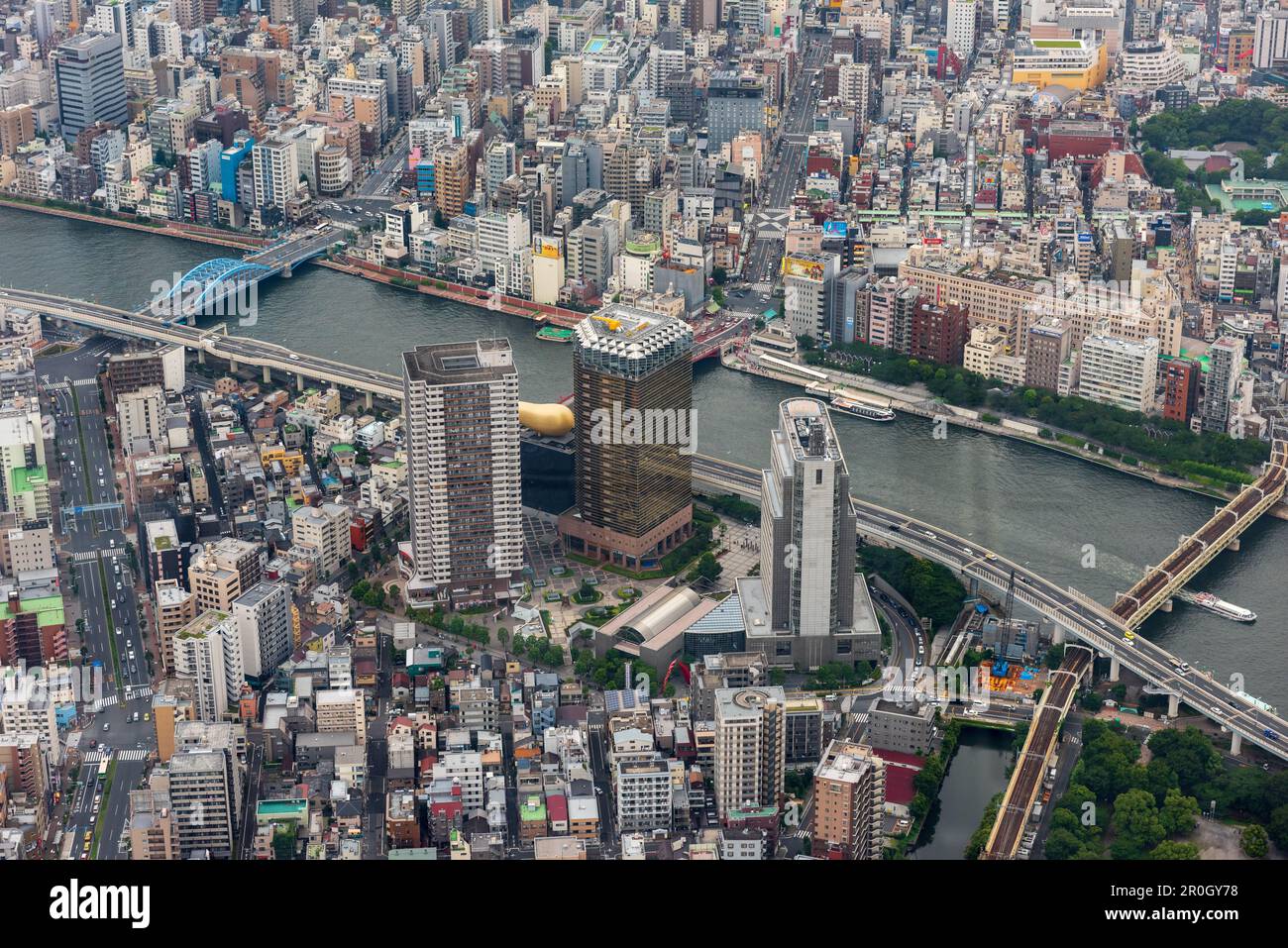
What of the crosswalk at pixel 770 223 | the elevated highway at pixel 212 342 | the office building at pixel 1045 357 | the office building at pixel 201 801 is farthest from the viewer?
the crosswalk at pixel 770 223

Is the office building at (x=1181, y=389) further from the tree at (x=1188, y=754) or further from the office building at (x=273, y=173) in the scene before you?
the office building at (x=273, y=173)

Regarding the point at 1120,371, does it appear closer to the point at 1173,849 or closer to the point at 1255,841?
the point at 1255,841

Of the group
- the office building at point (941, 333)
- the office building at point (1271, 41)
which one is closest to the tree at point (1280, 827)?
the office building at point (941, 333)

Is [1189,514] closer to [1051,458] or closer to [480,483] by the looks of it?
[1051,458]

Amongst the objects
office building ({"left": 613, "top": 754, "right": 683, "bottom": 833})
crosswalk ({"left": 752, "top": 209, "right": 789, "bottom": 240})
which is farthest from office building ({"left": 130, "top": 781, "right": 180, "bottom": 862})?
crosswalk ({"left": 752, "top": 209, "right": 789, "bottom": 240})
